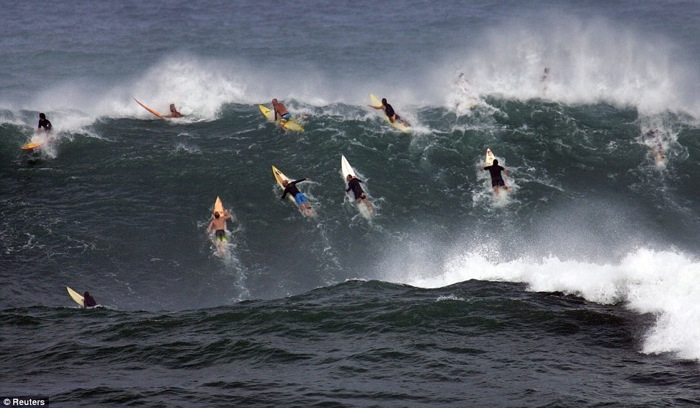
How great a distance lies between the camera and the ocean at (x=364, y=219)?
20.0 meters

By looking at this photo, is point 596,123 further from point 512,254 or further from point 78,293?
point 78,293

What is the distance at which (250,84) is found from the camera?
153ft

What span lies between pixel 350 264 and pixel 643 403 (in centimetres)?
1383

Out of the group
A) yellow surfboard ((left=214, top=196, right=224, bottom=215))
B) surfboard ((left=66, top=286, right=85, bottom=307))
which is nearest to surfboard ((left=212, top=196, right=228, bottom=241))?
yellow surfboard ((left=214, top=196, right=224, bottom=215))

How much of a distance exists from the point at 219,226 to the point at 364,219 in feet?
19.1

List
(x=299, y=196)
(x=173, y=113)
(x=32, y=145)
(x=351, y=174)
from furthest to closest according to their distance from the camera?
(x=173, y=113) < (x=32, y=145) < (x=351, y=174) < (x=299, y=196)

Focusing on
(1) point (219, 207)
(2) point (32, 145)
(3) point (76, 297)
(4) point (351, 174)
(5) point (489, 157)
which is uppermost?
(2) point (32, 145)

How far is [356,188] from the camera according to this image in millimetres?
31922

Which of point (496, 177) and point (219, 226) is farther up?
point (496, 177)

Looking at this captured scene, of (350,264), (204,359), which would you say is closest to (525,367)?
(204,359)

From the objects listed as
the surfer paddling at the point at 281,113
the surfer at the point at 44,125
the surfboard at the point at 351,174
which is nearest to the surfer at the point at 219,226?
the surfboard at the point at 351,174

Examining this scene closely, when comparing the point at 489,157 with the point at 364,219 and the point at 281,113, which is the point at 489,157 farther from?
the point at 281,113

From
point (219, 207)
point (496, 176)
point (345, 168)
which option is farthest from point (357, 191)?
point (496, 176)

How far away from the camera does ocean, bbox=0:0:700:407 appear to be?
65.6 feet
